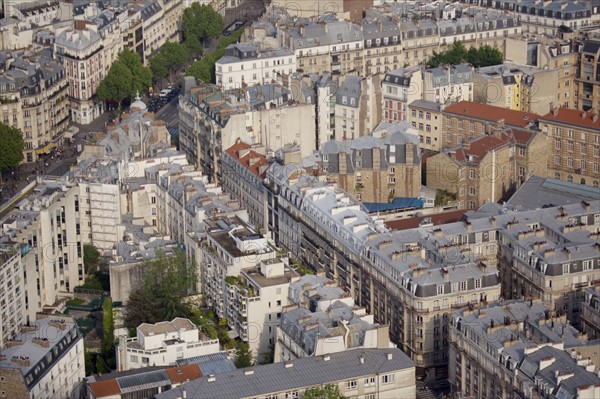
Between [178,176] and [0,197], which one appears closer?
[178,176]

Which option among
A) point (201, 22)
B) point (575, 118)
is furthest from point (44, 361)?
point (201, 22)

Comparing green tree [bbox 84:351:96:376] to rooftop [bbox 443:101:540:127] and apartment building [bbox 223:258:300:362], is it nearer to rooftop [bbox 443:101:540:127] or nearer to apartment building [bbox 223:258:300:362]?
apartment building [bbox 223:258:300:362]

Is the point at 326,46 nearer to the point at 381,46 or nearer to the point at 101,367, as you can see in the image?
the point at 381,46

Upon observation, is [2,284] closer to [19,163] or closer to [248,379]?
[248,379]

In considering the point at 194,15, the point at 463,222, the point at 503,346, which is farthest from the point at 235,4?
the point at 503,346

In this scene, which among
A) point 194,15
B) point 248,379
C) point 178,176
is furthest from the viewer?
point 194,15

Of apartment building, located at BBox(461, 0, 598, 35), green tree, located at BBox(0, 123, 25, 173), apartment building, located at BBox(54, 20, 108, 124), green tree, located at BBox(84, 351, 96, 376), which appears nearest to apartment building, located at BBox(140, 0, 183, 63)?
apartment building, located at BBox(54, 20, 108, 124)

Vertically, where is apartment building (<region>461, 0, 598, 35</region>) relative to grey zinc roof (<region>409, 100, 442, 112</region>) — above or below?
above
